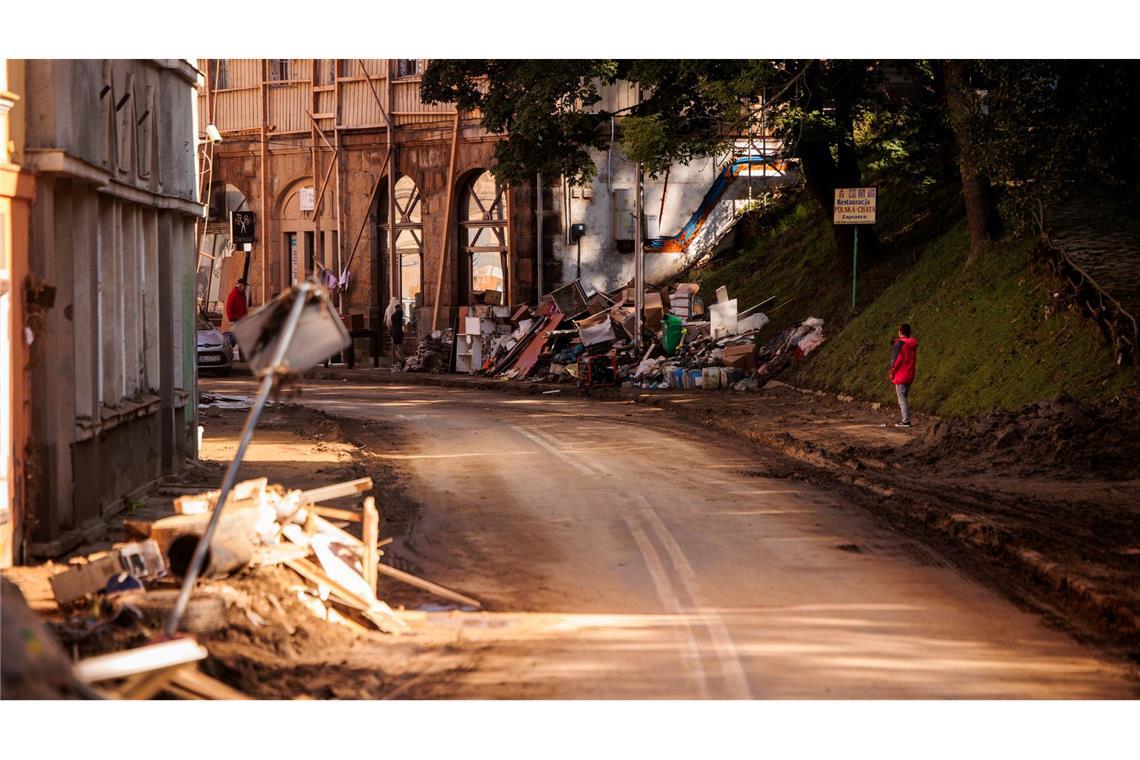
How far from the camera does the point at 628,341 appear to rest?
3459 cm

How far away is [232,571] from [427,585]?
188 cm

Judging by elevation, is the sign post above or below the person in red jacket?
above

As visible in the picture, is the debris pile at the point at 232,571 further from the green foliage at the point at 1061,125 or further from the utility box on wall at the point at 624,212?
the utility box on wall at the point at 624,212

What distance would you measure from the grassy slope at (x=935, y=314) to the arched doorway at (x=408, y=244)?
28.2 ft

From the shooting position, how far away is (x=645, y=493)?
1593 cm

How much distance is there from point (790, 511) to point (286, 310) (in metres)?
7.38

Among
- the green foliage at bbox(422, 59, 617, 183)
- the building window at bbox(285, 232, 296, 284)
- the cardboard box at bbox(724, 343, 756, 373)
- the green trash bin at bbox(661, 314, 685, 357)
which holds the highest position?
the green foliage at bbox(422, 59, 617, 183)

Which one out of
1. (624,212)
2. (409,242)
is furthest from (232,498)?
(409,242)

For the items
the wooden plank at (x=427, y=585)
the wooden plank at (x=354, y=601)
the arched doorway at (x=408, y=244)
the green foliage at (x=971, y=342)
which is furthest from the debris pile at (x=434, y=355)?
the wooden plank at (x=354, y=601)

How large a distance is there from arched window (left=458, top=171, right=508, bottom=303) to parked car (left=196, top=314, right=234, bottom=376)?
280 inches

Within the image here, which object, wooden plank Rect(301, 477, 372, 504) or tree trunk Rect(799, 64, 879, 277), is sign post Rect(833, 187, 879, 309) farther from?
wooden plank Rect(301, 477, 372, 504)

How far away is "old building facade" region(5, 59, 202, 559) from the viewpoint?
37.4ft

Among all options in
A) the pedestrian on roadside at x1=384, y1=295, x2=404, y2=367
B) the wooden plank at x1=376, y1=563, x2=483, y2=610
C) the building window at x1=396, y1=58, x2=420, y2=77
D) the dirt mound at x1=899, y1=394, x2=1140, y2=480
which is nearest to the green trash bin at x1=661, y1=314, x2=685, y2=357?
the pedestrian on roadside at x1=384, y1=295, x2=404, y2=367

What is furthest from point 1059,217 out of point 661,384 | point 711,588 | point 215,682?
point 215,682
